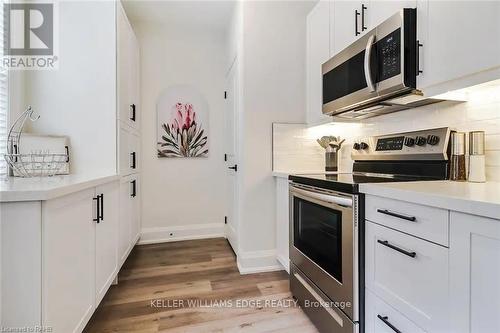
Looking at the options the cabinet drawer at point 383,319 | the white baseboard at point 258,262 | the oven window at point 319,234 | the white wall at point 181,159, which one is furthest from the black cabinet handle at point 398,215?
the white wall at point 181,159

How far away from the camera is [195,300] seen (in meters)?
1.92

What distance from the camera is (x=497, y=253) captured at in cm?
71

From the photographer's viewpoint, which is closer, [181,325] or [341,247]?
[341,247]

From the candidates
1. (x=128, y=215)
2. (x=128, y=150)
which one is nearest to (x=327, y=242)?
(x=128, y=215)

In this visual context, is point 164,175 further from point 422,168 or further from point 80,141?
point 422,168

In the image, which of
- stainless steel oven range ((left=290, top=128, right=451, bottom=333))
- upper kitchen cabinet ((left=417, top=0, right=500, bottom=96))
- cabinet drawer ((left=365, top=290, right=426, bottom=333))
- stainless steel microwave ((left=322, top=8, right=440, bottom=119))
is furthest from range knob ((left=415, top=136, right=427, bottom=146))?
cabinet drawer ((left=365, top=290, right=426, bottom=333))

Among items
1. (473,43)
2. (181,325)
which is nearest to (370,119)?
(473,43)

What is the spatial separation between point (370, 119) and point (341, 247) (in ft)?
3.80

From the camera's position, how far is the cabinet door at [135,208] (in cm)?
272

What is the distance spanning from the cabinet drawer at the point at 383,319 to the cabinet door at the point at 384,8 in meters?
1.42

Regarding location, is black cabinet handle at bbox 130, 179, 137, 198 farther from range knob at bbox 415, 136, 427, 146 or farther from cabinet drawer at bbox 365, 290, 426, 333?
range knob at bbox 415, 136, 427, 146

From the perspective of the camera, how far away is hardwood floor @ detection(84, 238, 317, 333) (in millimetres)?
1630

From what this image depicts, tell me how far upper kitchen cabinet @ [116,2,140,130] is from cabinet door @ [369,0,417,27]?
196 centimetres

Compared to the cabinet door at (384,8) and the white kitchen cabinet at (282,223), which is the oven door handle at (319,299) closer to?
the white kitchen cabinet at (282,223)
